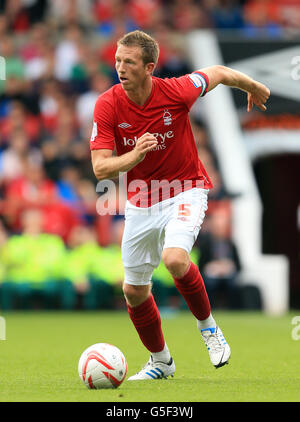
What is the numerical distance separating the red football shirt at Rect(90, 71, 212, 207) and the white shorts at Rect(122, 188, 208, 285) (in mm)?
74

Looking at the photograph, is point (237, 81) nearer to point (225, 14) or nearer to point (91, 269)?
point (91, 269)

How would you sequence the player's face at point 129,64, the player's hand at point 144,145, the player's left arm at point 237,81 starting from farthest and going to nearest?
the player's left arm at point 237,81
the player's face at point 129,64
the player's hand at point 144,145

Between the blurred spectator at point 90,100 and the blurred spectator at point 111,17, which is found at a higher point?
the blurred spectator at point 111,17

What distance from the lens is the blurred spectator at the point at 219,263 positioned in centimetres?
1420

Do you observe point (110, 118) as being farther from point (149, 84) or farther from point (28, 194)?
point (28, 194)

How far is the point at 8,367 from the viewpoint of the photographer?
24.7 feet

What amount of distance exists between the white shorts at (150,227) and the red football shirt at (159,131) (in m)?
0.07

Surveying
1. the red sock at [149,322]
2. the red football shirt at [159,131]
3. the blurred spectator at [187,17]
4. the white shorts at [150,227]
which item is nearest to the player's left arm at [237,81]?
the red football shirt at [159,131]

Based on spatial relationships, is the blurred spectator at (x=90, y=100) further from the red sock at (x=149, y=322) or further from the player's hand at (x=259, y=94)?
the red sock at (x=149, y=322)

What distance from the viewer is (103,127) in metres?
6.59

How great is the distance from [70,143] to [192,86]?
365 inches

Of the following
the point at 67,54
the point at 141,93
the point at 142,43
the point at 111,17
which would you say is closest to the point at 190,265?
the point at 141,93

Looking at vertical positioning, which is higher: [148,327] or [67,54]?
[67,54]

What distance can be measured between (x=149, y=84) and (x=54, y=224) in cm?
823
